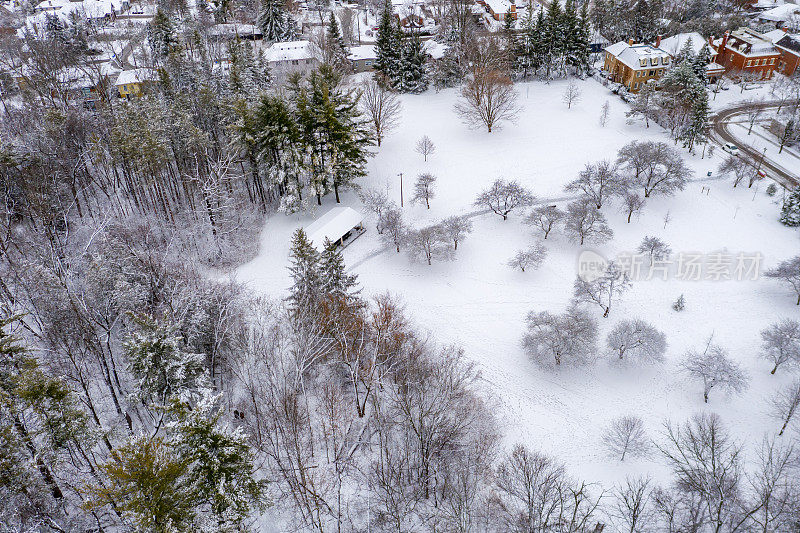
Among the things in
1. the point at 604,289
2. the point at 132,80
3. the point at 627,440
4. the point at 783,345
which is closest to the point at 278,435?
the point at 627,440

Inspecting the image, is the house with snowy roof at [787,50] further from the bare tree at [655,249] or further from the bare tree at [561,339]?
the bare tree at [561,339]

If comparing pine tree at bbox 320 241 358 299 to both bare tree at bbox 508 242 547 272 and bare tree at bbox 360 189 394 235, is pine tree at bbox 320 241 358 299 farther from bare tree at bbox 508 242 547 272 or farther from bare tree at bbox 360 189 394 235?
bare tree at bbox 508 242 547 272

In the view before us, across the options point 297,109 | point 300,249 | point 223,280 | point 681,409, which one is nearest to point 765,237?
point 681,409

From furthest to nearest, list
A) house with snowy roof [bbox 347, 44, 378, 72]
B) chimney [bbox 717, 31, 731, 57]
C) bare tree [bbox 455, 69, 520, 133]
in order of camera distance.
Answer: house with snowy roof [bbox 347, 44, 378, 72] → chimney [bbox 717, 31, 731, 57] → bare tree [bbox 455, 69, 520, 133]

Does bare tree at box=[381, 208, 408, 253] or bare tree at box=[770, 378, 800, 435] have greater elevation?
bare tree at box=[381, 208, 408, 253]

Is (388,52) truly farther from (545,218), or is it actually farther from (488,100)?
(545,218)

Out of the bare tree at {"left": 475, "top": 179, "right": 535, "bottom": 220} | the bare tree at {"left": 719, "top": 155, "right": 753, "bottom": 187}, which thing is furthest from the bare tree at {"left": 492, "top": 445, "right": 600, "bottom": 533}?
the bare tree at {"left": 719, "top": 155, "right": 753, "bottom": 187}
